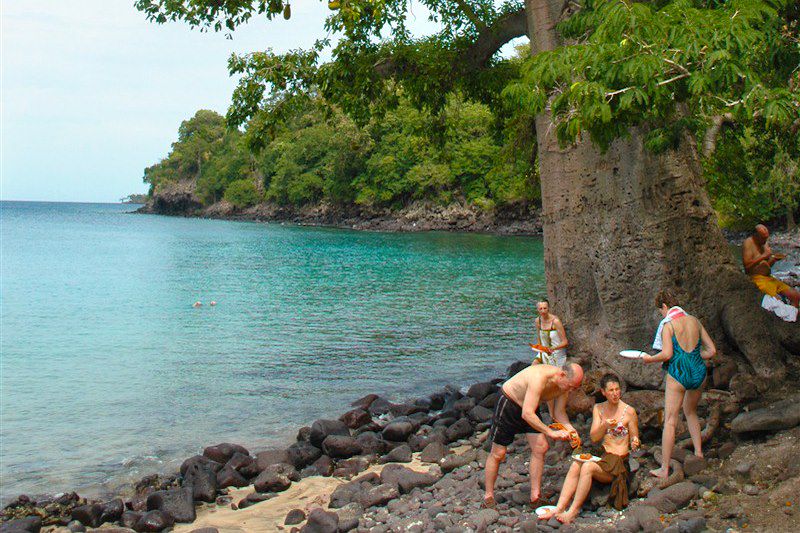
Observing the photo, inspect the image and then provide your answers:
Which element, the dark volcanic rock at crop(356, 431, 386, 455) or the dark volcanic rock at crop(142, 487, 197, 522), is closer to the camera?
the dark volcanic rock at crop(142, 487, 197, 522)

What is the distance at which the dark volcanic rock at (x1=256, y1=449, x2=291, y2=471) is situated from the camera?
36.9 ft

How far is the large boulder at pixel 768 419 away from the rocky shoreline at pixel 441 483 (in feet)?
0.04

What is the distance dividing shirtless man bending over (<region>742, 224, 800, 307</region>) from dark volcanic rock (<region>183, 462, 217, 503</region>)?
817 cm

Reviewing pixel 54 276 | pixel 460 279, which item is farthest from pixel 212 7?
pixel 54 276

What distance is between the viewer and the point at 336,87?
50.7 feet

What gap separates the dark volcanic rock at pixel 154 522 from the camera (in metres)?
9.38

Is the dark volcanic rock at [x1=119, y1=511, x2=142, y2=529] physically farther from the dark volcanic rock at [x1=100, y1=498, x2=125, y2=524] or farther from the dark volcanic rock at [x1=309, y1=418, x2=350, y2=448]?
the dark volcanic rock at [x1=309, y1=418, x2=350, y2=448]

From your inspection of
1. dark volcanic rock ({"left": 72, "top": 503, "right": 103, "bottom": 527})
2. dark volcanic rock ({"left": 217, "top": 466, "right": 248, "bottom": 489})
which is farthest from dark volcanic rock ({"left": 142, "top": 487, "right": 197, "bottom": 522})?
dark volcanic rock ({"left": 217, "top": 466, "right": 248, "bottom": 489})

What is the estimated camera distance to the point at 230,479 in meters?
10.9

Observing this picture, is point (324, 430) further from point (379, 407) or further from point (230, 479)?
point (379, 407)

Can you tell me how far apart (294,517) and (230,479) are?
2158 mm

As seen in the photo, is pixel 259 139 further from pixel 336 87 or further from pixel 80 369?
pixel 80 369

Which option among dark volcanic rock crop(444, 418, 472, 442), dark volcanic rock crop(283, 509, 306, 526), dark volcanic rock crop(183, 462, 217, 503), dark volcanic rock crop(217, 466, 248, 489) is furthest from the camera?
dark volcanic rock crop(444, 418, 472, 442)

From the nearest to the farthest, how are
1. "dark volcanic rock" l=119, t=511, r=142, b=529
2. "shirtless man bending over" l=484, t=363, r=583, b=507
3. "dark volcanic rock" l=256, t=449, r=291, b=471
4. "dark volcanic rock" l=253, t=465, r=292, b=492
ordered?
"shirtless man bending over" l=484, t=363, r=583, b=507, "dark volcanic rock" l=119, t=511, r=142, b=529, "dark volcanic rock" l=253, t=465, r=292, b=492, "dark volcanic rock" l=256, t=449, r=291, b=471
